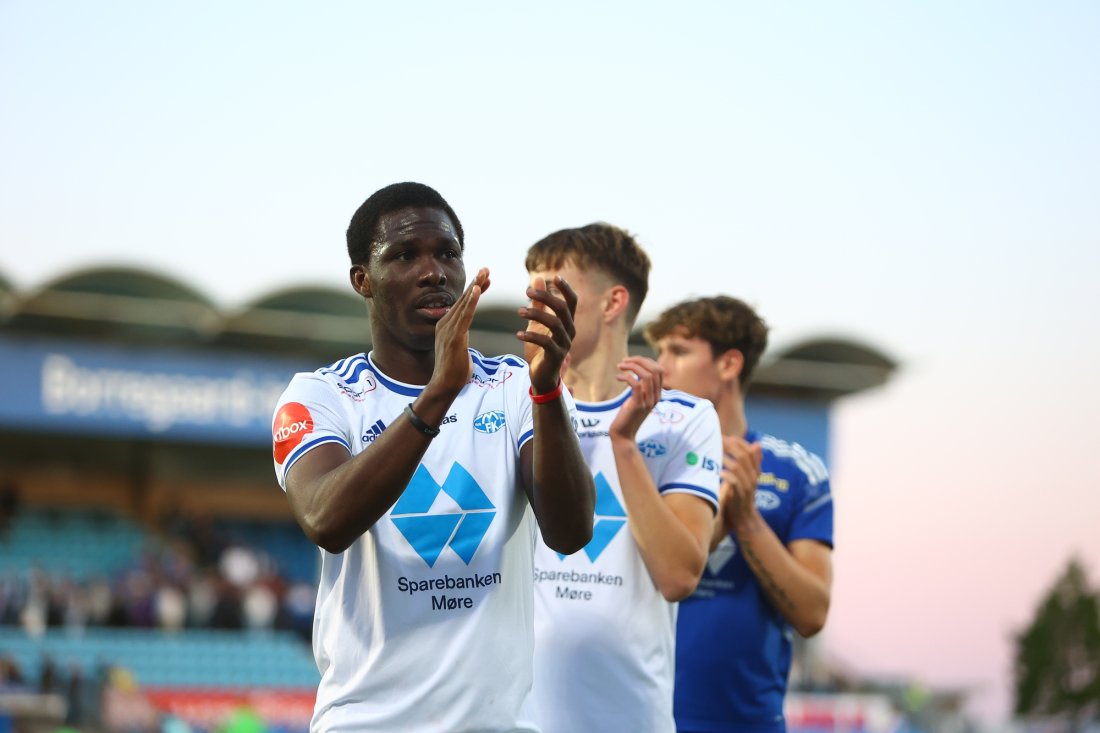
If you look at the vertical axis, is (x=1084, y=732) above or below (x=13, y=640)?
below

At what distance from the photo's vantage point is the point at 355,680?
126 inches

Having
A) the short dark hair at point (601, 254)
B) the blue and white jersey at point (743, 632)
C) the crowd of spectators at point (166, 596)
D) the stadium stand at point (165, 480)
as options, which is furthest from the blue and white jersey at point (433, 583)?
the crowd of spectators at point (166, 596)

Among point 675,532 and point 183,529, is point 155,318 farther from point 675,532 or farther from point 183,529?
point 675,532

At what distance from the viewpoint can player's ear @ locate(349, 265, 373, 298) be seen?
11.2 feet

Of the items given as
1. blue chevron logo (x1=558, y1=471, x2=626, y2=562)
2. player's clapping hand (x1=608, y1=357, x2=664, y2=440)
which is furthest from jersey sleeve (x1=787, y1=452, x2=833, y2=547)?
player's clapping hand (x1=608, y1=357, x2=664, y2=440)

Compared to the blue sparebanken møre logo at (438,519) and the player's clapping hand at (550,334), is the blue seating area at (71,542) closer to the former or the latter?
the blue sparebanken møre logo at (438,519)

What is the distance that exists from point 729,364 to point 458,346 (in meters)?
2.44

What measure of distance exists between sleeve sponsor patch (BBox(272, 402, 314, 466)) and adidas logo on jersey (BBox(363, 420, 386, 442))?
0.14 meters

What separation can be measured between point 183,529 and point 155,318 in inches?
169

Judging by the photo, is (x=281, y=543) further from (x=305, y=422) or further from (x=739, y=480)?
(x=305, y=422)

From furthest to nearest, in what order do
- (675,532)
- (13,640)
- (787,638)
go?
1. (13,640)
2. (787,638)
3. (675,532)

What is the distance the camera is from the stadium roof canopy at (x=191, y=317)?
26812 millimetres

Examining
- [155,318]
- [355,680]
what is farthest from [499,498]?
[155,318]

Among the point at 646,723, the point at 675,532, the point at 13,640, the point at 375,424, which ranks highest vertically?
the point at 375,424
